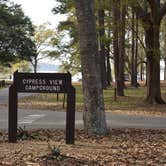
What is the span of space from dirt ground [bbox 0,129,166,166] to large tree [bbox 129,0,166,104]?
586 inches

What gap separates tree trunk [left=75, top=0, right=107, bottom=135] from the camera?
12922 mm

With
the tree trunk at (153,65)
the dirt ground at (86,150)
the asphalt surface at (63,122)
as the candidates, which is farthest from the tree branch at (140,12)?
the dirt ground at (86,150)

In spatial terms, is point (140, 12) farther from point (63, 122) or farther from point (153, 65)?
point (63, 122)

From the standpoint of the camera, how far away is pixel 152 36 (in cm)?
2942

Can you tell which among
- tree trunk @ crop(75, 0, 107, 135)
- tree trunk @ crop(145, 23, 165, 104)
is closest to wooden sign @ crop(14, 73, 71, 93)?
tree trunk @ crop(75, 0, 107, 135)

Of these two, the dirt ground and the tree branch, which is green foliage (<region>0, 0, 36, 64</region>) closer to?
the tree branch

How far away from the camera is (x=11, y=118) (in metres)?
12.2

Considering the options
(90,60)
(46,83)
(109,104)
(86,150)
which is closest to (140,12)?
(109,104)

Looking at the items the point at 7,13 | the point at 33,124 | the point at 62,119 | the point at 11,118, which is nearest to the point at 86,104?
the point at 11,118

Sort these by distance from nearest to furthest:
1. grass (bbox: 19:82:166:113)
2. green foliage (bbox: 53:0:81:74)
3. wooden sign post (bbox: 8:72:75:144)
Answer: wooden sign post (bbox: 8:72:75:144) < grass (bbox: 19:82:166:113) < green foliage (bbox: 53:0:81:74)

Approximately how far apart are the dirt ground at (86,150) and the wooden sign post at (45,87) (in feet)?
1.14

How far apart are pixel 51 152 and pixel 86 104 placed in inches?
140

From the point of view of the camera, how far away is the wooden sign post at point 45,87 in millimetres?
11953

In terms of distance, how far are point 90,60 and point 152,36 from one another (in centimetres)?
1696
